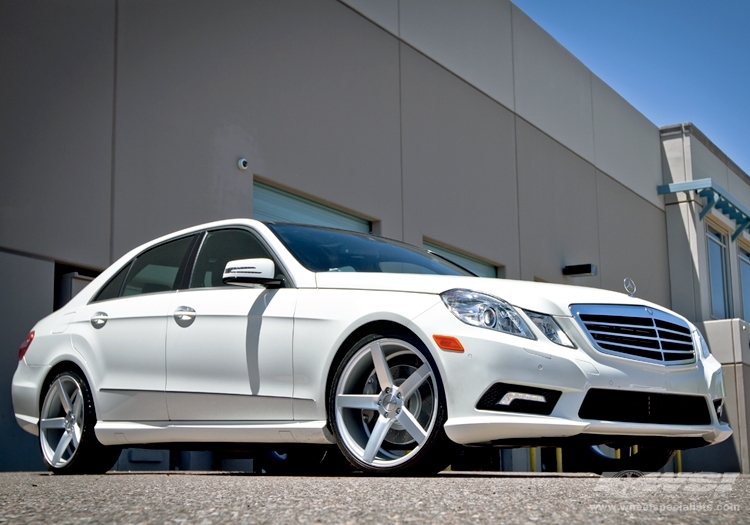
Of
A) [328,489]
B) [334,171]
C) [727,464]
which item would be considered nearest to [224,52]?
[334,171]

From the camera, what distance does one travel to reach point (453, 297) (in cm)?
498

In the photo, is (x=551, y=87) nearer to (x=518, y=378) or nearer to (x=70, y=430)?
(x=70, y=430)

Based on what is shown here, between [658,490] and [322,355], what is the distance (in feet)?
6.64

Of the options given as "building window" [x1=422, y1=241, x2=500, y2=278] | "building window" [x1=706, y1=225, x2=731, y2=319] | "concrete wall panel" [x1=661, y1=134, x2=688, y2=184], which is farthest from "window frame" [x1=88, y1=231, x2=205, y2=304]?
"building window" [x1=706, y1=225, x2=731, y2=319]

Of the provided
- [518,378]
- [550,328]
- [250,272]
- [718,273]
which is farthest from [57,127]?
[718,273]

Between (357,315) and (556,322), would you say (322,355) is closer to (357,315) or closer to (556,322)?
(357,315)

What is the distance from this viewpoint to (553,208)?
65.2ft

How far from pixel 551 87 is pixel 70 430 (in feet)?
52.4

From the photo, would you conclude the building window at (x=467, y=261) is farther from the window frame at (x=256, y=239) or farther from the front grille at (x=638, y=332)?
the front grille at (x=638, y=332)

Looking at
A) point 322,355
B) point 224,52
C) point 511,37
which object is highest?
point 511,37

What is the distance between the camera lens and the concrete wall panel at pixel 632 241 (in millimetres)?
22469

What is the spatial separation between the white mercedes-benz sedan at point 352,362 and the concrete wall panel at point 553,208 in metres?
12.2

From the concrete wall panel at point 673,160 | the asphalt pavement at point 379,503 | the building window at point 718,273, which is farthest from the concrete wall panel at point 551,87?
the asphalt pavement at point 379,503

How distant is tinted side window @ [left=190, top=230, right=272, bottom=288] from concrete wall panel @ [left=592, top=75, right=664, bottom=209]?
1725cm
